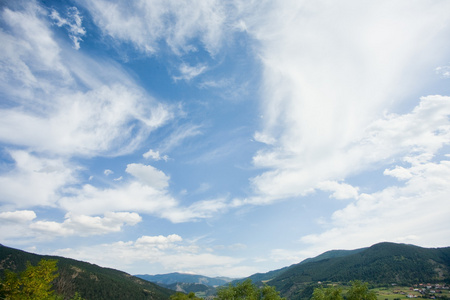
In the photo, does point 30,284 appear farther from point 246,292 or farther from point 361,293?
point 361,293

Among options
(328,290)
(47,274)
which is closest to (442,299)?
(328,290)

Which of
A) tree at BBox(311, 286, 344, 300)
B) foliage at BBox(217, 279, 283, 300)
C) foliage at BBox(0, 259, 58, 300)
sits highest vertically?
foliage at BBox(0, 259, 58, 300)

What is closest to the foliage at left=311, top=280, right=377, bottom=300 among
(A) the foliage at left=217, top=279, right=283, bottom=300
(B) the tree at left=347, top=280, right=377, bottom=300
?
(B) the tree at left=347, top=280, right=377, bottom=300

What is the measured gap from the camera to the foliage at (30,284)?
49.2m

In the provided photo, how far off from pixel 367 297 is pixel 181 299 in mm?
65059

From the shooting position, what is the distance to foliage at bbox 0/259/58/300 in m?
49.2

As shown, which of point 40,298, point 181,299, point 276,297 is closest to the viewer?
point 40,298

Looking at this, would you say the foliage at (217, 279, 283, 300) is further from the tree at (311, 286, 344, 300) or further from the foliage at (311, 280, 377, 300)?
the foliage at (311, 280, 377, 300)

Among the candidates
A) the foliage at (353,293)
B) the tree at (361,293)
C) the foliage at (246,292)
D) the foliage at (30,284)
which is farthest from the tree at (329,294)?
the foliage at (30,284)

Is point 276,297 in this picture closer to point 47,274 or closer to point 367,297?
point 367,297

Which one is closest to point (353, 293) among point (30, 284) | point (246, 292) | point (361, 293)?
point (361, 293)

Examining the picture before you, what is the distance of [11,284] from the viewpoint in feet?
172

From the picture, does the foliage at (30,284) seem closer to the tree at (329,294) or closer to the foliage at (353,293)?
the tree at (329,294)

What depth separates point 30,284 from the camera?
1950 inches
